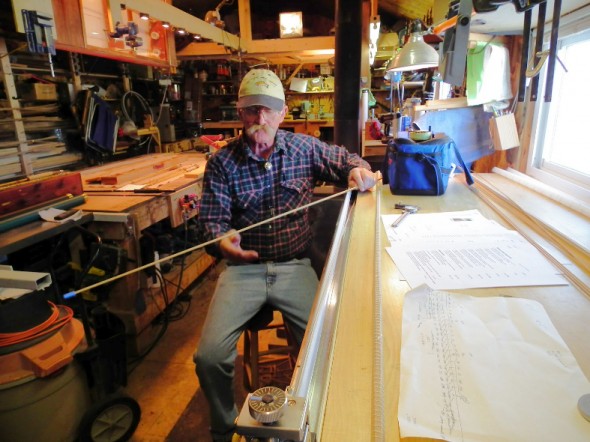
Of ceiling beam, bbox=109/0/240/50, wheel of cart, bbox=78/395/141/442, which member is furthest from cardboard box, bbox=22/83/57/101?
wheel of cart, bbox=78/395/141/442

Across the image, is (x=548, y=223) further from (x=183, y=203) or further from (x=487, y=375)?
(x=183, y=203)

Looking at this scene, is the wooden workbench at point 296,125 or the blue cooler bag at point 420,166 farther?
the wooden workbench at point 296,125

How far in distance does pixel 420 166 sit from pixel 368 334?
1217 millimetres

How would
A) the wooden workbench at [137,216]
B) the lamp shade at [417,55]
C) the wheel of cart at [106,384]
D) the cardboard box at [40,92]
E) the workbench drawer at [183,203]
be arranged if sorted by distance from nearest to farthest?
the wheel of cart at [106,384], the wooden workbench at [137,216], the lamp shade at [417,55], the workbench drawer at [183,203], the cardboard box at [40,92]

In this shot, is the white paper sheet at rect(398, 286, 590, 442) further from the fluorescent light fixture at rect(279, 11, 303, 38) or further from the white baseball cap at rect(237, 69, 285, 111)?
the fluorescent light fixture at rect(279, 11, 303, 38)

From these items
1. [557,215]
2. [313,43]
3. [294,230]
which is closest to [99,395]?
[294,230]

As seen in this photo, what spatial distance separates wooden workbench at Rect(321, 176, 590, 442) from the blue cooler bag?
0.62m

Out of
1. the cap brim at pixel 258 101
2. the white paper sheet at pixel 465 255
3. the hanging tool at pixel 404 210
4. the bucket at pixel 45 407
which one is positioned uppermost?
the cap brim at pixel 258 101

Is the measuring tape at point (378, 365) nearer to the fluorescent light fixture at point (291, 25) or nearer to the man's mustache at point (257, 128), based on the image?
the man's mustache at point (257, 128)

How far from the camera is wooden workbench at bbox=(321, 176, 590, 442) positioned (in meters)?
0.58

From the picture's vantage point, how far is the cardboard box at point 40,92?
112 inches

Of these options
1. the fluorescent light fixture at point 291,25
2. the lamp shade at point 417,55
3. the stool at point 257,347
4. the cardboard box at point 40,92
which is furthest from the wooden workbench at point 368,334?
the fluorescent light fixture at point 291,25

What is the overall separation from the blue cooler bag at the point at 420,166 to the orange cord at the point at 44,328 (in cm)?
165

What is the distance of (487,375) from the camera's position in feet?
2.12
